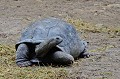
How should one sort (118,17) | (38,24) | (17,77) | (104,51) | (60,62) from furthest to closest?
(118,17)
(104,51)
(38,24)
(60,62)
(17,77)

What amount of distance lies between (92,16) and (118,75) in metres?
5.15

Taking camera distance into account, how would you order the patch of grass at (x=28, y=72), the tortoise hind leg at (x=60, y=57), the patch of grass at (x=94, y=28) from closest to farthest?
the patch of grass at (x=28, y=72) < the tortoise hind leg at (x=60, y=57) < the patch of grass at (x=94, y=28)

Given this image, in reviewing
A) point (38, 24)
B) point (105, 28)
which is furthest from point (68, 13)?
point (38, 24)

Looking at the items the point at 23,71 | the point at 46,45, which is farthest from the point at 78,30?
the point at 23,71

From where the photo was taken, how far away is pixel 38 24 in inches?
256

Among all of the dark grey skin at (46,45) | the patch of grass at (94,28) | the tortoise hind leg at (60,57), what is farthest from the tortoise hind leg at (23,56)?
the patch of grass at (94,28)

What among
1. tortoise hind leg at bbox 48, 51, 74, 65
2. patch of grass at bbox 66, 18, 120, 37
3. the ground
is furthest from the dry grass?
patch of grass at bbox 66, 18, 120, 37

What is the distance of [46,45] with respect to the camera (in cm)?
581

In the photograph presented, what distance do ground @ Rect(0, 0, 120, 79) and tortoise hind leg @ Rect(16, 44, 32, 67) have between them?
90 millimetres

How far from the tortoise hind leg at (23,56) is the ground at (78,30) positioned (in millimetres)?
90

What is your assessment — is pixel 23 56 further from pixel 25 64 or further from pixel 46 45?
pixel 46 45

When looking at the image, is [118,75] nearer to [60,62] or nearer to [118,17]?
[60,62]

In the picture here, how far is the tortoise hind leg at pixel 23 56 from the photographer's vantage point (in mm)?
6062

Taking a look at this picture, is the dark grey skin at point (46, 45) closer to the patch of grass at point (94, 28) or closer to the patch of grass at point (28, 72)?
the patch of grass at point (28, 72)
